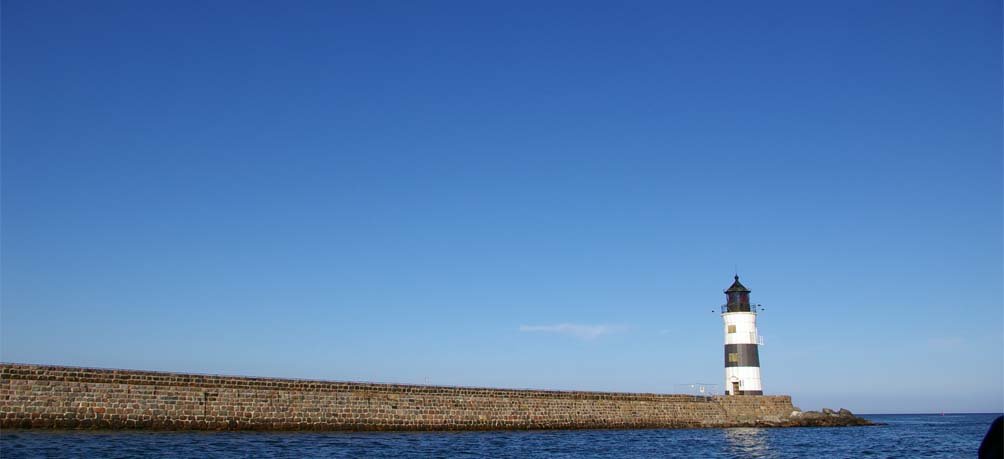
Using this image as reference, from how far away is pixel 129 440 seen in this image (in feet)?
58.2

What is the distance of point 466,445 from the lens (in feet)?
70.1

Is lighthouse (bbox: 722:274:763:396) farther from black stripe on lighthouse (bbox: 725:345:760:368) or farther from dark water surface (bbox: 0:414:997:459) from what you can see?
dark water surface (bbox: 0:414:997:459)

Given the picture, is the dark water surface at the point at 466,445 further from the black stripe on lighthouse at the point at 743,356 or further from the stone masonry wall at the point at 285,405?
the black stripe on lighthouse at the point at 743,356

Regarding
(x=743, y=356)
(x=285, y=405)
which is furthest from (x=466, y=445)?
(x=743, y=356)

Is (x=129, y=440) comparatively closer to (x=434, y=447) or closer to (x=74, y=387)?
(x=74, y=387)

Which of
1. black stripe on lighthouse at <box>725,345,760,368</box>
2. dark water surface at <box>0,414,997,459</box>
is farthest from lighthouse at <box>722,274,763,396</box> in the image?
dark water surface at <box>0,414,997,459</box>

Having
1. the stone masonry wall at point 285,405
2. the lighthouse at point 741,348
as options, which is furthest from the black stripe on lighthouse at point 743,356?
the stone masonry wall at point 285,405

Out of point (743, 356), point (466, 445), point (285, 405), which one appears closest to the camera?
point (466, 445)

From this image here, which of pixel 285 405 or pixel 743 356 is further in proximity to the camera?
pixel 743 356

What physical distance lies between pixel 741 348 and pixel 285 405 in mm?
22326

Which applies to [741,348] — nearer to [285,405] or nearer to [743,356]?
[743,356]

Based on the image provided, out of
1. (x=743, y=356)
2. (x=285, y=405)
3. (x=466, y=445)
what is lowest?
(x=466, y=445)

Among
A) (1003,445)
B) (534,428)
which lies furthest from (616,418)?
(1003,445)

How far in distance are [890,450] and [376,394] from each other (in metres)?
17.2
